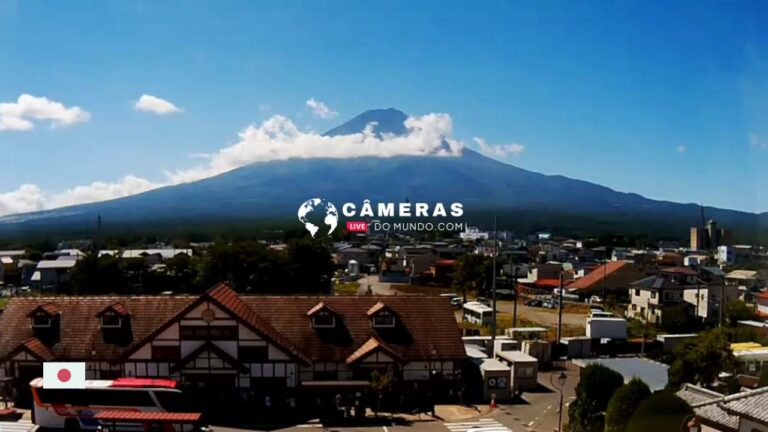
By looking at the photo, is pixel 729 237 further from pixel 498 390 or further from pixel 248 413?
pixel 248 413

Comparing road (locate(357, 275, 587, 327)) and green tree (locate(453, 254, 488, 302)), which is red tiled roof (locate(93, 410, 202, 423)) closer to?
road (locate(357, 275, 587, 327))

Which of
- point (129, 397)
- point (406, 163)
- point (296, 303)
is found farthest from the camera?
point (406, 163)

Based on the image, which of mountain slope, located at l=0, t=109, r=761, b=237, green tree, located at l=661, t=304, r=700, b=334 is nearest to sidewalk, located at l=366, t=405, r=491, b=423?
green tree, located at l=661, t=304, r=700, b=334

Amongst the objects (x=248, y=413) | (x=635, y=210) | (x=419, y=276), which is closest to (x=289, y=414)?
(x=248, y=413)

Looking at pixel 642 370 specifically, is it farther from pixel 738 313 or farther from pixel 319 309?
pixel 738 313

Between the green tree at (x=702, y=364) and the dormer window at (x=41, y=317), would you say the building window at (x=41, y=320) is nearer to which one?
the dormer window at (x=41, y=317)

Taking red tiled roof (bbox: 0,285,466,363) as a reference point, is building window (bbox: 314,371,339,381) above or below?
below

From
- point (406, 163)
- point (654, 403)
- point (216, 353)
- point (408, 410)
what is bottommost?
point (408, 410)
